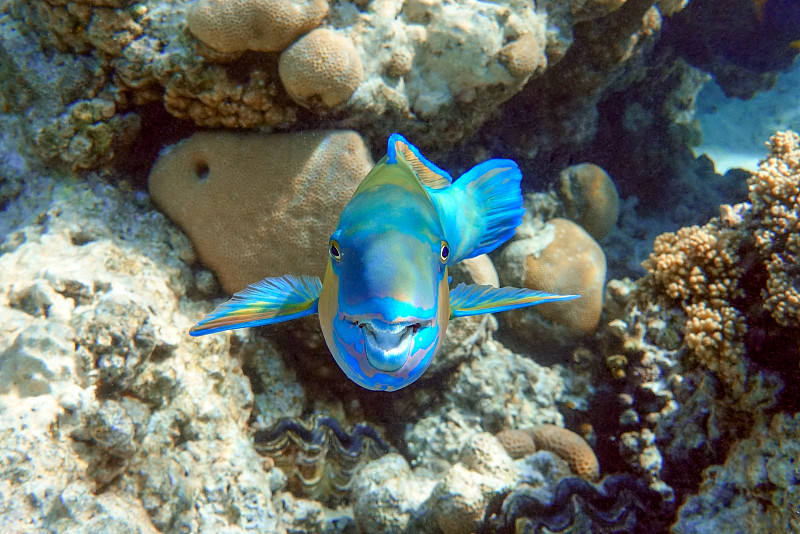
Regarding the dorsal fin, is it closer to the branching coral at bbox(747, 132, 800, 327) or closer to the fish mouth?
the fish mouth

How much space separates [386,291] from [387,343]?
0.15 meters

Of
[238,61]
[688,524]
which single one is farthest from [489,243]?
[238,61]

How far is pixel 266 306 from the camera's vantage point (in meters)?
1.84

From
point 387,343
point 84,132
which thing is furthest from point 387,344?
point 84,132

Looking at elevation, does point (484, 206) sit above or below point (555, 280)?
above

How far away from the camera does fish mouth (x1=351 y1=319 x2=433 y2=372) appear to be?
128cm

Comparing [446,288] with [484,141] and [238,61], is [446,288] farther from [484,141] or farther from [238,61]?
[484,141]

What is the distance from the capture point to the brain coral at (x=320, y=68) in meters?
3.33

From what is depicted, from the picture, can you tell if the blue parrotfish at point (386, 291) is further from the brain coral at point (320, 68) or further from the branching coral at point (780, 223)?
the branching coral at point (780, 223)

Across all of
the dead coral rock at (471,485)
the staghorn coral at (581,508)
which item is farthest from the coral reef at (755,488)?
the dead coral rock at (471,485)

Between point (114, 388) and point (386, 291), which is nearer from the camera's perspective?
point (386, 291)

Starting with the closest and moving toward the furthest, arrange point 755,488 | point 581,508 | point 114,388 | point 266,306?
point 266,306 → point 755,488 → point 114,388 → point 581,508

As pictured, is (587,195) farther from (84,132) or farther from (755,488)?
(84,132)

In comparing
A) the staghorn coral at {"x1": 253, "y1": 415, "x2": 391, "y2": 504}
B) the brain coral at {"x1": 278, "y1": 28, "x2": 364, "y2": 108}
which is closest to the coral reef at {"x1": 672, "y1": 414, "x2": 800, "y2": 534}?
the staghorn coral at {"x1": 253, "y1": 415, "x2": 391, "y2": 504}
